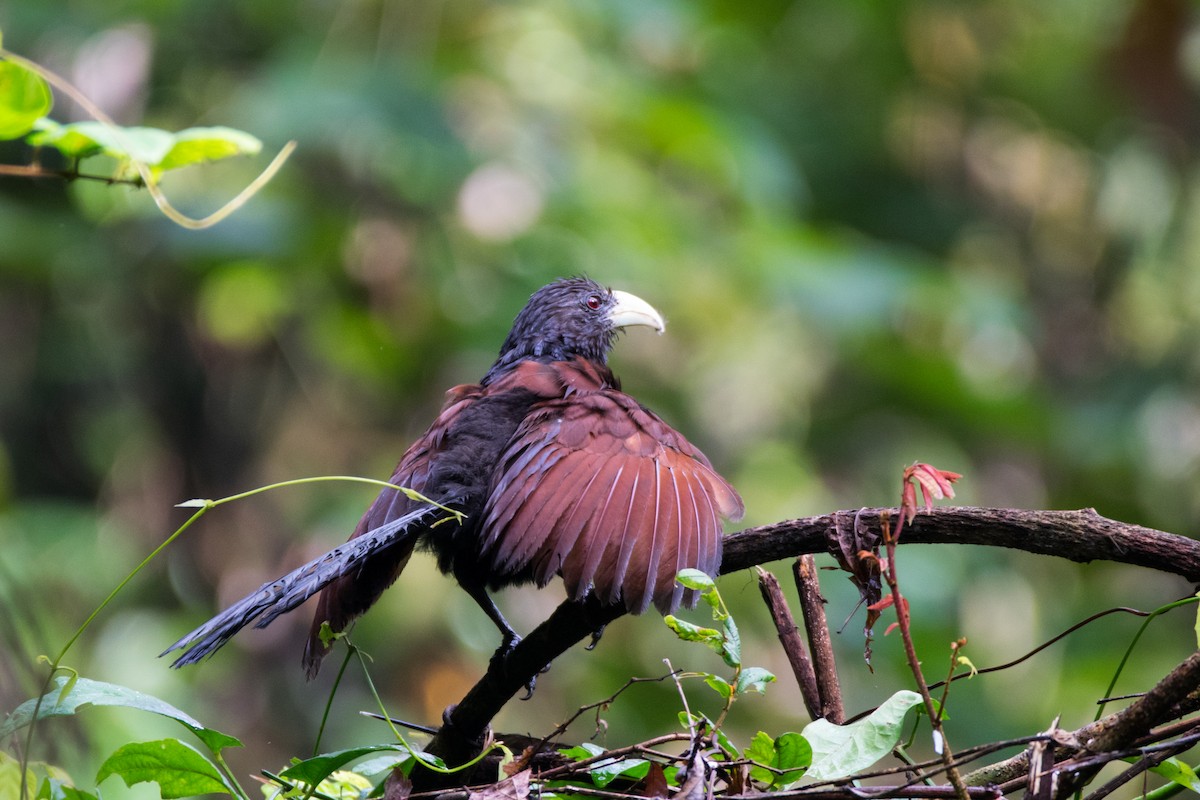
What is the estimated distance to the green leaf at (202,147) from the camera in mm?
2133

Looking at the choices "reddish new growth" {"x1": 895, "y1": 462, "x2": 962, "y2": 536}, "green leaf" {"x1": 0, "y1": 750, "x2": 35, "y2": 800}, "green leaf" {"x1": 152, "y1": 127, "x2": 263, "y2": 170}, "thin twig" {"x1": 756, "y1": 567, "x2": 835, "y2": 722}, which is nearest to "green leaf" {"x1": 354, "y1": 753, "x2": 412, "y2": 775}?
"green leaf" {"x1": 0, "y1": 750, "x2": 35, "y2": 800}

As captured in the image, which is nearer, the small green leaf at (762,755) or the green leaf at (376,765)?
the small green leaf at (762,755)

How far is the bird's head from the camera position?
150 inches

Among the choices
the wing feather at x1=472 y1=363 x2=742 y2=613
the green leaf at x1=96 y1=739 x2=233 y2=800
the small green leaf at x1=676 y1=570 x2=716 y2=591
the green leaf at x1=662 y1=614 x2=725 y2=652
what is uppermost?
the wing feather at x1=472 y1=363 x2=742 y2=613

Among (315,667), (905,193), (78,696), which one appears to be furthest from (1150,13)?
(78,696)

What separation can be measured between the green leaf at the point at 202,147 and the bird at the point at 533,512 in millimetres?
718

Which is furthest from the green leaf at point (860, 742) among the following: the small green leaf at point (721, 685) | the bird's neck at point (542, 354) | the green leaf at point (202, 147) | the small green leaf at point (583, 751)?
the bird's neck at point (542, 354)

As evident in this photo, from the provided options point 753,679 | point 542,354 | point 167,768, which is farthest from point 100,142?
point 542,354

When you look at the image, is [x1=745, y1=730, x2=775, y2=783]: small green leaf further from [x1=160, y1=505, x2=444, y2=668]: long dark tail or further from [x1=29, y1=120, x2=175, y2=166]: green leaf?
[x1=29, y1=120, x2=175, y2=166]: green leaf

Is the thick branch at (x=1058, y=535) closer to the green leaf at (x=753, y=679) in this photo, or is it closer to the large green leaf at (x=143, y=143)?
the green leaf at (x=753, y=679)

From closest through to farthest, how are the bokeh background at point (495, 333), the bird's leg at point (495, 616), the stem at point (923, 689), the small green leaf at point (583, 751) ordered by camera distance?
the stem at point (923, 689) → the small green leaf at point (583, 751) → the bird's leg at point (495, 616) → the bokeh background at point (495, 333)

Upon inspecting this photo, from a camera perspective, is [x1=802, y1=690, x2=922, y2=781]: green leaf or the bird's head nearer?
[x1=802, y1=690, x2=922, y2=781]: green leaf

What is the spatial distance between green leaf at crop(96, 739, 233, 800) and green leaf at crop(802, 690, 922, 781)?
0.84 meters

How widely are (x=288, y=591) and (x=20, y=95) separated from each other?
3.03ft
